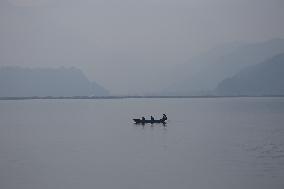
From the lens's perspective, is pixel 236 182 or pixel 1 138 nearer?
pixel 236 182


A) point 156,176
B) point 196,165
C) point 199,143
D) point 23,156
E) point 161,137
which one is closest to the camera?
point 156,176

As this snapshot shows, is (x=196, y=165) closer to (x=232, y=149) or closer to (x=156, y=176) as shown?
(x=156, y=176)

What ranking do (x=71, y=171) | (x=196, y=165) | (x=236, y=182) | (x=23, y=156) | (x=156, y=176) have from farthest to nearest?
(x=23, y=156) < (x=196, y=165) < (x=71, y=171) < (x=156, y=176) < (x=236, y=182)

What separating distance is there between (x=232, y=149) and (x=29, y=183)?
802 inches

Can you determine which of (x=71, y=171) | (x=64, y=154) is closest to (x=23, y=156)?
(x=64, y=154)

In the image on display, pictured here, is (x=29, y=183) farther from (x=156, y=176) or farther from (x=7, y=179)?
(x=156, y=176)

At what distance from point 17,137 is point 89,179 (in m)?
31.9

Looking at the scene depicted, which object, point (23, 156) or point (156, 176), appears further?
point (23, 156)

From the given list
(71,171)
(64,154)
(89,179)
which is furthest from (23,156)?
(89,179)

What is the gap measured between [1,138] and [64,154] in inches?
786

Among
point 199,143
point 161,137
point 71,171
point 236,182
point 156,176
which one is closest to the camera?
point 236,182

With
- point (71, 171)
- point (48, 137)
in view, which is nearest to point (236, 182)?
point (71, 171)

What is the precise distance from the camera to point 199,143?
48438mm

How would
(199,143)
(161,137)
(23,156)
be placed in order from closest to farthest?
1. (23,156)
2. (199,143)
3. (161,137)
